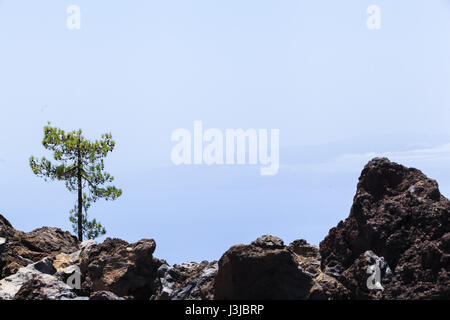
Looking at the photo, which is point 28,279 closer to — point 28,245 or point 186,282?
point 28,245

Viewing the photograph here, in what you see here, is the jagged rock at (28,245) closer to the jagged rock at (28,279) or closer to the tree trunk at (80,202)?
the jagged rock at (28,279)

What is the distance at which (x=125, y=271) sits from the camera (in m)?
21.2

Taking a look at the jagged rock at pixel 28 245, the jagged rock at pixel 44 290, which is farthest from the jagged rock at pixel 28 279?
the jagged rock at pixel 28 245

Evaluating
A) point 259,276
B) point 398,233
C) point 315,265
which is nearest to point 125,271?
point 259,276

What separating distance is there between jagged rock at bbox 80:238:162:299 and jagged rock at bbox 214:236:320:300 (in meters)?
4.79

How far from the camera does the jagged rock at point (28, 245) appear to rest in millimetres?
24688

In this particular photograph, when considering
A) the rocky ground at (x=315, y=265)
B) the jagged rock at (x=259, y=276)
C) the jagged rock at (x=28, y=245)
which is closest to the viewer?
the jagged rock at (x=259, y=276)

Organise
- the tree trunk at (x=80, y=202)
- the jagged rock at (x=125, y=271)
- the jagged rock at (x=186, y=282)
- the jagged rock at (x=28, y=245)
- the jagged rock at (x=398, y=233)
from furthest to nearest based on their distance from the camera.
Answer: the tree trunk at (x=80, y=202), the jagged rock at (x=28, y=245), the jagged rock at (x=125, y=271), the jagged rock at (x=398, y=233), the jagged rock at (x=186, y=282)

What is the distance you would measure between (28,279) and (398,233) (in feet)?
43.9

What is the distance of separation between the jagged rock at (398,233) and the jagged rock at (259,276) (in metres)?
3.29

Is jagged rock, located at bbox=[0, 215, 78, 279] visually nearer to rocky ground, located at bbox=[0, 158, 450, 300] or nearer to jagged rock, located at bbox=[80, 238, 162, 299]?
rocky ground, located at bbox=[0, 158, 450, 300]
